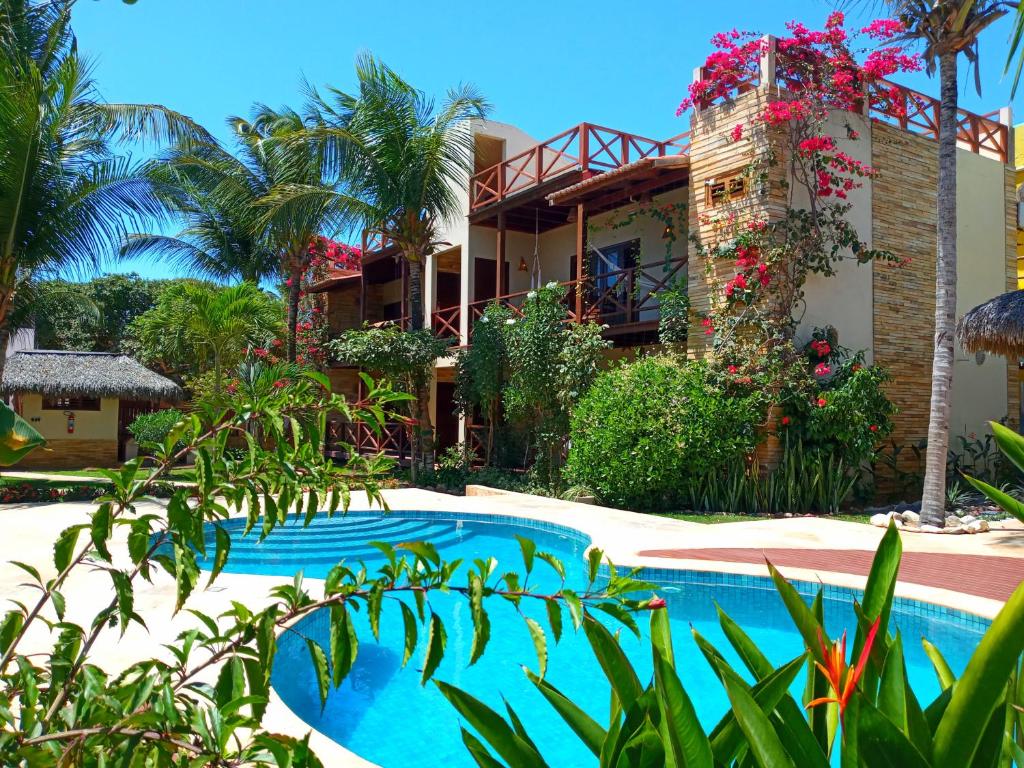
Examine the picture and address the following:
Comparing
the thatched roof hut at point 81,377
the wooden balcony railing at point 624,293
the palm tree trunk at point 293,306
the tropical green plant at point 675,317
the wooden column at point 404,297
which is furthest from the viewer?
the thatched roof hut at point 81,377

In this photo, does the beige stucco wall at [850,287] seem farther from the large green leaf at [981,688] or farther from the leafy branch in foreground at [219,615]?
the large green leaf at [981,688]

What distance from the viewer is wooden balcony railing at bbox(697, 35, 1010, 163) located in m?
11.6

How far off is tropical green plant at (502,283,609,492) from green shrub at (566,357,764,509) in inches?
46.1

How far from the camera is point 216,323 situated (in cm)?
1672

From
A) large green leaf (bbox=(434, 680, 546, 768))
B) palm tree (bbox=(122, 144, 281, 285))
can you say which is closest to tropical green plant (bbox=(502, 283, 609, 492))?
palm tree (bbox=(122, 144, 281, 285))

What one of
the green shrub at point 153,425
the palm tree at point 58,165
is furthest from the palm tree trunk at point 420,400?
the green shrub at point 153,425

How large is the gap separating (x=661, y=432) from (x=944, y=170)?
15.2 ft

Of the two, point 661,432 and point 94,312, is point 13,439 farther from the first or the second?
point 94,312

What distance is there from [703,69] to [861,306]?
14.3ft

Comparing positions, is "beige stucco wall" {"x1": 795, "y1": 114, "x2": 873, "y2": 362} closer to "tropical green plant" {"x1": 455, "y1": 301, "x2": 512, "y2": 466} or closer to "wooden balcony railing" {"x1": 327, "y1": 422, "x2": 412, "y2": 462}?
"tropical green plant" {"x1": 455, "y1": 301, "x2": 512, "y2": 466}

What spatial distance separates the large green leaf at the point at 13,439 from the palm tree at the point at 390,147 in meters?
13.6

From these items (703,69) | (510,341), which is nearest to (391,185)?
(510,341)

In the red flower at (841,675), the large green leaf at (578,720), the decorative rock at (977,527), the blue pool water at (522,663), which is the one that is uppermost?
the red flower at (841,675)

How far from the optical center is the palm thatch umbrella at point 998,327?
33.1 ft
